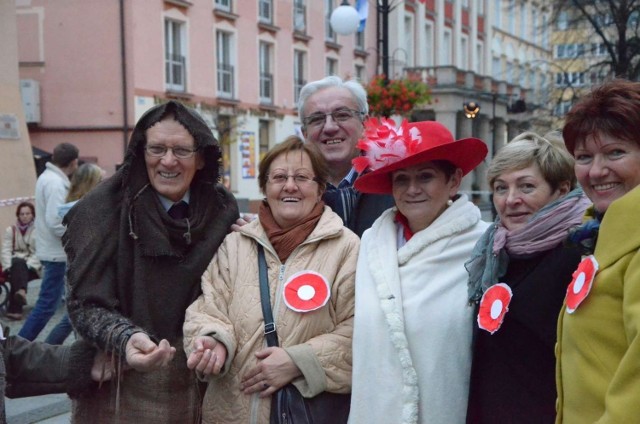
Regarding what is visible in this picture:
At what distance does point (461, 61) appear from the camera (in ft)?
128

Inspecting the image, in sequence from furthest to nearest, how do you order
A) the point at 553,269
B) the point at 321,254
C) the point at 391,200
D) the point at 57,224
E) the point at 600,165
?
the point at 57,224, the point at 391,200, the point at 321,254, the point at 553,269, the point at 600,165

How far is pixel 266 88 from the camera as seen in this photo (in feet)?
82.7

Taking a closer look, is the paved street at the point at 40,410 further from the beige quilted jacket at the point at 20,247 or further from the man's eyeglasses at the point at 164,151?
the beige quilted jacket at the point at 20,247

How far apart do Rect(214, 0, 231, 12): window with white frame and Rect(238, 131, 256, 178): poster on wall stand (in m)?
3.71

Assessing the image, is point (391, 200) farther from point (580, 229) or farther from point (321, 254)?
point (580, 229)

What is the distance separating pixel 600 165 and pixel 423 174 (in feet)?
2.80

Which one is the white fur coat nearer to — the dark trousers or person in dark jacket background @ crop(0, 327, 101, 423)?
person in dark jacket background @ crop(0, 327, 101, 423)

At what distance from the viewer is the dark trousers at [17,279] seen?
9.42 m

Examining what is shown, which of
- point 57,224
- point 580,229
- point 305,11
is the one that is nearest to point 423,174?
point 580,229

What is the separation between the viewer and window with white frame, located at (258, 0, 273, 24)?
80.8 feet

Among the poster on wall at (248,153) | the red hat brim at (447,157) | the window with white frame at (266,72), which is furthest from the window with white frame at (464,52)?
the red hat brim at (447,157)

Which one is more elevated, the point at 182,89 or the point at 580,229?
the point at 182,89

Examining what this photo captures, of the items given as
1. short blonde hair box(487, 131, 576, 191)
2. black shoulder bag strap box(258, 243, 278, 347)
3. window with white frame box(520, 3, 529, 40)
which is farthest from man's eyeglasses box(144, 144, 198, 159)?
window with white frame box(520, 3, 529, 40)

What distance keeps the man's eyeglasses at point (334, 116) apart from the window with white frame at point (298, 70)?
75.2 ft
